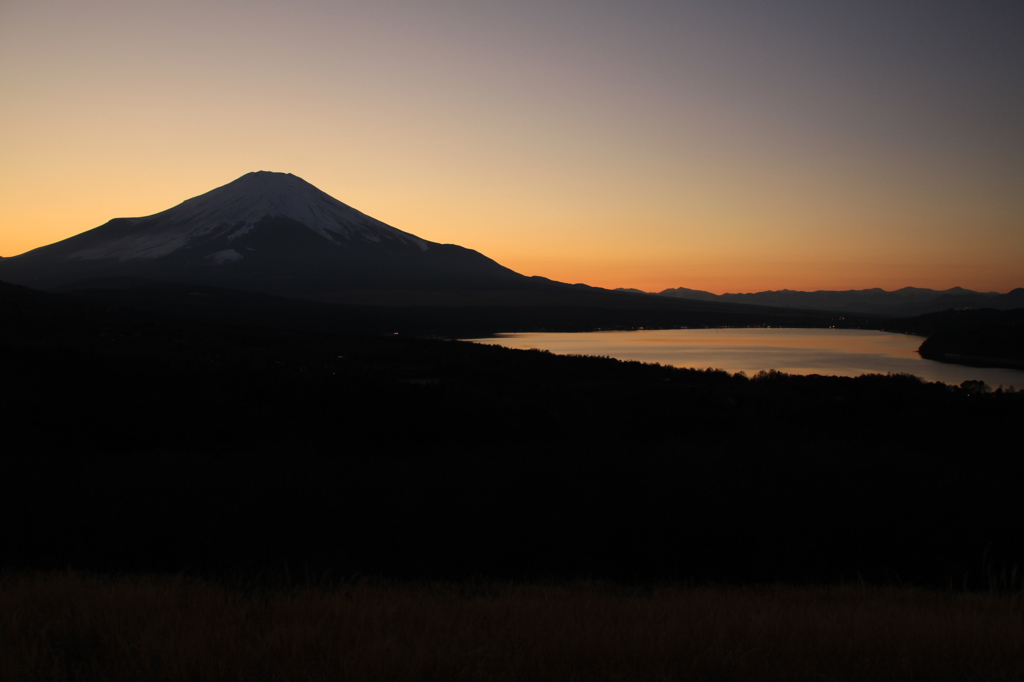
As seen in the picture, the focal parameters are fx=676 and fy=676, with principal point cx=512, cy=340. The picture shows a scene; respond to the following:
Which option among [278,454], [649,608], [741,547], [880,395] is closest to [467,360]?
[880,395]

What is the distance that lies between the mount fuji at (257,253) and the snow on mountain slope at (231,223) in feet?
0.89

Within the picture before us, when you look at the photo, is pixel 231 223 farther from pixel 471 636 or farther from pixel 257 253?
pixel 471 636

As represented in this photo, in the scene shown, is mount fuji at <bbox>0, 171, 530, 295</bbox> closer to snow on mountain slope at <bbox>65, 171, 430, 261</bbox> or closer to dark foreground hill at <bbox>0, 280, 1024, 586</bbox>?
snow on mountain slope at <bbox>65, 171, 430, 261</bbox>

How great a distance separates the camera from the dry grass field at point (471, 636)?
14.1 feet

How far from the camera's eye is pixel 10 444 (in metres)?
9.89

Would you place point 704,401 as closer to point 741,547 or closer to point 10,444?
point 741,547

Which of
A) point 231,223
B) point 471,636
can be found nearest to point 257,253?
point 231,223

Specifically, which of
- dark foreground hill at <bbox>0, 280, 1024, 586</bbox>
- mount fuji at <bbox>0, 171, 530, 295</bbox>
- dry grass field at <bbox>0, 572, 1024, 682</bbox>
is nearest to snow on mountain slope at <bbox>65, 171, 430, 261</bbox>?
mount fuji at <bbox>0, 171, 530, 295</bbox>

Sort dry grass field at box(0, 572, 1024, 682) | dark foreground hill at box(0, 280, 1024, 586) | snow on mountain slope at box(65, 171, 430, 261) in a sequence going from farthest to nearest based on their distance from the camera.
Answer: snow on mountain slope at box(65, 171, 430, 261) < dark foreground hill at box(0, 280, 1024, 586) < dry grass field at box(0, 572, 1024, 682)

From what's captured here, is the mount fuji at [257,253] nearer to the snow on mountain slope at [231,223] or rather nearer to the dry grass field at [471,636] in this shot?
the snow on mountain slope at [231,223]

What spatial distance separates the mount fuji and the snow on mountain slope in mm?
271

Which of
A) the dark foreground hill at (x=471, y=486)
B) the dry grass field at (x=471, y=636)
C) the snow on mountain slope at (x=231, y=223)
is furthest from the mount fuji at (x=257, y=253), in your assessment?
the dry grass field at (x=471, y=636)

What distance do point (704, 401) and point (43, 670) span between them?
14.4 metres

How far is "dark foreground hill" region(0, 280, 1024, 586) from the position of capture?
7.74 meters
